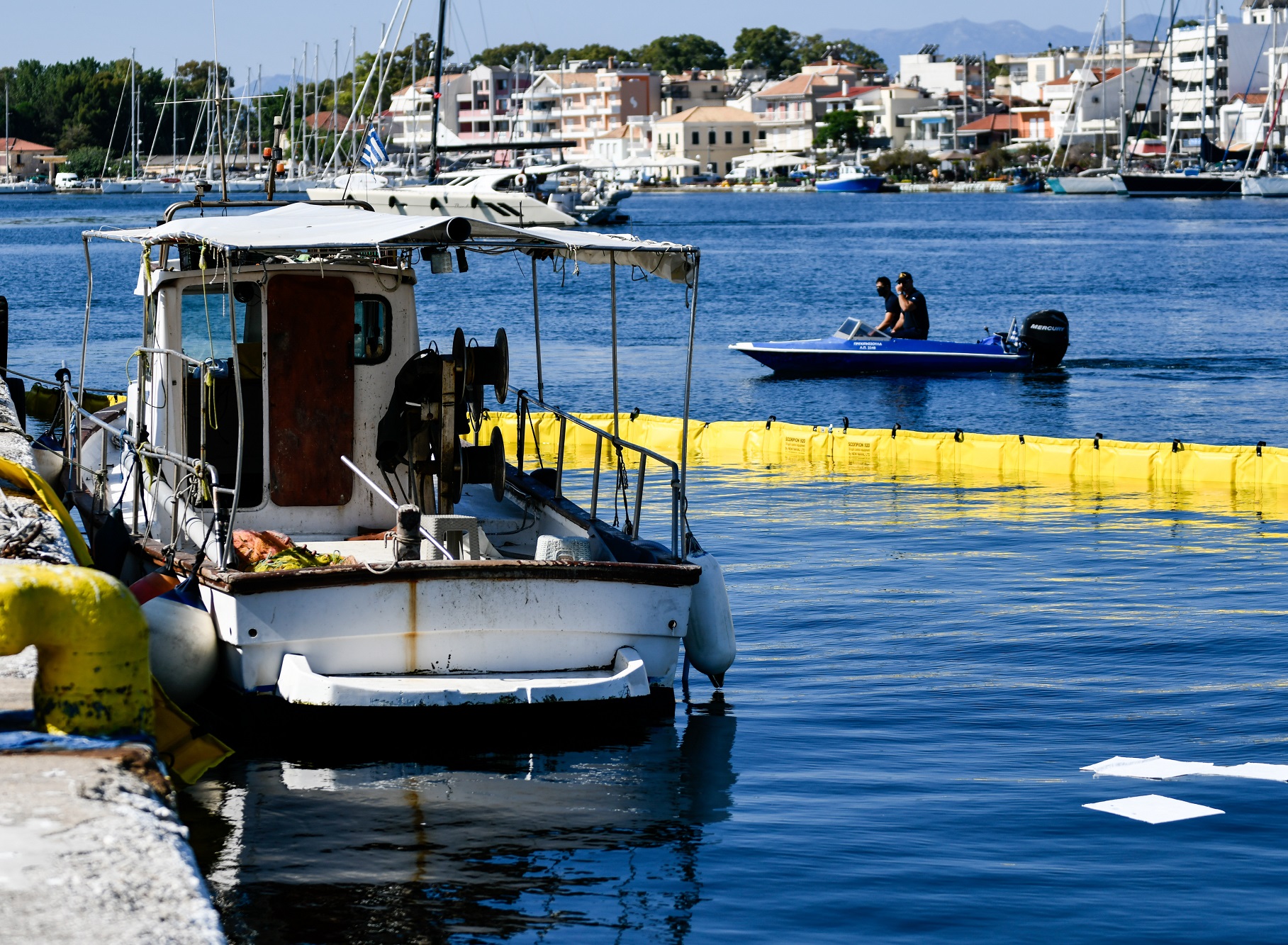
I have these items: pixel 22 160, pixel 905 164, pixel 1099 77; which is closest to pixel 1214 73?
pixel 1099 77

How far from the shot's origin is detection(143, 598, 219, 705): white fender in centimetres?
912

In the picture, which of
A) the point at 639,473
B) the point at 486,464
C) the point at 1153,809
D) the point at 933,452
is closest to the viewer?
the point at 1153,809

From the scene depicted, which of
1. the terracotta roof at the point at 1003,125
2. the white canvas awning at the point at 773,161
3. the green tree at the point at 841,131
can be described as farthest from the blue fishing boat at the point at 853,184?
the green tree at the point at 841,131

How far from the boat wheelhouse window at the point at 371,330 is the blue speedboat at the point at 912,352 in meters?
20.0

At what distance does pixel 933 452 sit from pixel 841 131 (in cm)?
18134

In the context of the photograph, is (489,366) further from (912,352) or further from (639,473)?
(912,352)

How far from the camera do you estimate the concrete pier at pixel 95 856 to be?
5000mm

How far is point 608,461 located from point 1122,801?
1258cm

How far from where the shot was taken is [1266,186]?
4968 inches

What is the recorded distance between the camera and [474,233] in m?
9.76

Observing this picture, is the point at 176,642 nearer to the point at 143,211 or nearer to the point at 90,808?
the point at 90,808

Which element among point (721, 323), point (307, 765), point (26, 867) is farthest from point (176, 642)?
point (721, 323)

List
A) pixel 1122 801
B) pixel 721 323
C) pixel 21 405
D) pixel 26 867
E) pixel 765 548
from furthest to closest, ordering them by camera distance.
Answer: pixel 721 323
pixel 21 405
pixel 765 548
pixel 1122 801
pixel 26 867

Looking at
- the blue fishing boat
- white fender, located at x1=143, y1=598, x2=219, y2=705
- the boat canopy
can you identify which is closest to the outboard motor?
the boat canopy
